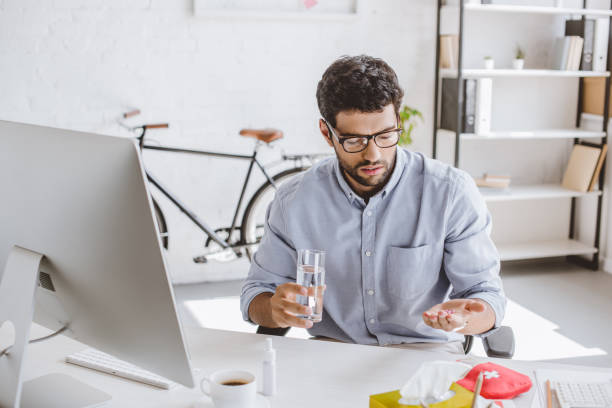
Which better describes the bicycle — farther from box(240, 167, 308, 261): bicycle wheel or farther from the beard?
the beard

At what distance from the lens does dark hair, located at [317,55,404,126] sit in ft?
5.13

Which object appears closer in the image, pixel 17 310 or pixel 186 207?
pixel 17 310

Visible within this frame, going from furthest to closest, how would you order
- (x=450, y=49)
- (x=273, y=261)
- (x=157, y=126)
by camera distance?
(x=450, y=49), (x=157, y=126), (x=273, y=261)

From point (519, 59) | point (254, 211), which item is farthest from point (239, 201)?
point (519, 59)

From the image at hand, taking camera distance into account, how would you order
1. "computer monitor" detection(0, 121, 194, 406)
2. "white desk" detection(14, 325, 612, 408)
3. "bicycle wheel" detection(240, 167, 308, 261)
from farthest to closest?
"bicycle wheel" detection(240, 167, 308, 261)
"white desk" detection(14, 325, 612, 408)
"computer monitor" detection(0, 121, 194, 406)

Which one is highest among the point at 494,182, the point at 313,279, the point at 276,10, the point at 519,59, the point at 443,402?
the point at 276,10

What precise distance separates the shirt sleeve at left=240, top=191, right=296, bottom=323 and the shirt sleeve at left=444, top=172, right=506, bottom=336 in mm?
381

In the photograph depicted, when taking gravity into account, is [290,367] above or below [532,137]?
below

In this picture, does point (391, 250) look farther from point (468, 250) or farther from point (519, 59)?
point (519, 59)

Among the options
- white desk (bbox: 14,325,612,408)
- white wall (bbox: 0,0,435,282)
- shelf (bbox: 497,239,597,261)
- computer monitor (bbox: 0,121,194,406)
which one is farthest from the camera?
shelf (bbox: 497,239,597,261)

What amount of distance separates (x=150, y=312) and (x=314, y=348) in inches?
19.6

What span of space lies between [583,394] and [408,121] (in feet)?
9.61

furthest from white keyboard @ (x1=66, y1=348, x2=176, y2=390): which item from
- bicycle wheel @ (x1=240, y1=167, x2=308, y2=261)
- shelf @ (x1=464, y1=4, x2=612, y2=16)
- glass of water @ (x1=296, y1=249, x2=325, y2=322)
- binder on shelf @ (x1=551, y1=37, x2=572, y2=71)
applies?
binder on shelf @ (x1=551, y1=37, x2=572, y2=71)

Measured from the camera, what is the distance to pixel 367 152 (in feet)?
5.17
